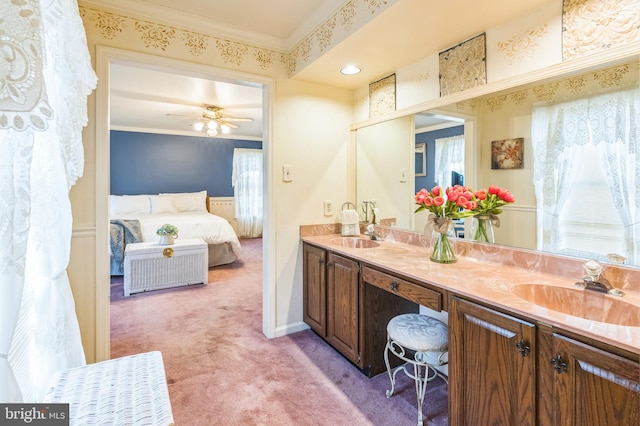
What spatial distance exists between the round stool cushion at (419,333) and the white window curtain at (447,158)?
2.97 feet

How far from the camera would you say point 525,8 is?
5.20 ft

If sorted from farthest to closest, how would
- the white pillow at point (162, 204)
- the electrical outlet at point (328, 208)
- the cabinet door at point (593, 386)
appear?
the white pillow at point (162, 204)
the electrical outlet at point (328, 208)
the cabinet door at point (593, 386)

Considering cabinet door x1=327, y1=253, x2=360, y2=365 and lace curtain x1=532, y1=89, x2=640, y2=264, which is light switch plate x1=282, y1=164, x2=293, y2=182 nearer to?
cabinet door x1=327, y1=253, x2=360, y2=365

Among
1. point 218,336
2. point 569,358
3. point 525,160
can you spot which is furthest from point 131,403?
point 525,160

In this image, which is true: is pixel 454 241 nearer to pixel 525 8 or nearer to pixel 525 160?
pixel 525 160

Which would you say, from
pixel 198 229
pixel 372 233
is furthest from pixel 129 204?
pixel 372 233

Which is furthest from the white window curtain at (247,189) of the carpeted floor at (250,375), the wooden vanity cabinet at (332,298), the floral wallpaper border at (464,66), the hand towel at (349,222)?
the floral wallpaper border at (464,66)

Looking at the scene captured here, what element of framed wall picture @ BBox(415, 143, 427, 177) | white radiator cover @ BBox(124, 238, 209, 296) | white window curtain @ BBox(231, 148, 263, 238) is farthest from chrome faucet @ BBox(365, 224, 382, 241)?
white window curtain @ BBox(231, 148, 263, 238)

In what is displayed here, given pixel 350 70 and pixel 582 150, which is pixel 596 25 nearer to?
pixel 582 150

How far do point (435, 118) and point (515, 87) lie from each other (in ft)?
1.73

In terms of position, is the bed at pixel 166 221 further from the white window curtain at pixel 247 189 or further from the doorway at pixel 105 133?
the doorway at pixel 105 133

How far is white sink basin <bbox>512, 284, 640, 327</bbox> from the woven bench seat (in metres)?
1.39

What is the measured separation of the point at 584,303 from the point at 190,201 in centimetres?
644

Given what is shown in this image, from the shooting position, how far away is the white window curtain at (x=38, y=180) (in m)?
0.48
